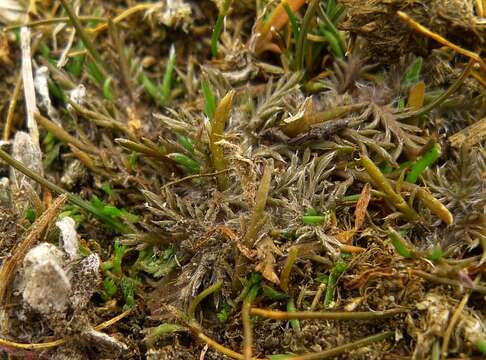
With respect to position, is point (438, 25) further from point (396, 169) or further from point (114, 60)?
point (114, 60)

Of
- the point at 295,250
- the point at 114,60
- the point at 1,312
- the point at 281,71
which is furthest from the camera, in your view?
the point at 114,60

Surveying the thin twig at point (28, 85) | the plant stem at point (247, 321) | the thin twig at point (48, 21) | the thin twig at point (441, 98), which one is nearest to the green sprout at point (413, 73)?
the thin twig at point (441, 98)

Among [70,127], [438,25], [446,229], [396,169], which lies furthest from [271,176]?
[70,127]

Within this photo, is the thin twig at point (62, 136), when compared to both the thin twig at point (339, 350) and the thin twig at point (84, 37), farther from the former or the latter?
the thin twig at point (339, 350)

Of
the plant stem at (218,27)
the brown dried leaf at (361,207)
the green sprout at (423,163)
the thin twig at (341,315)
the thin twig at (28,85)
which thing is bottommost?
the thin twig at (341,315)

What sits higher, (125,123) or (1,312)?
(125,123)

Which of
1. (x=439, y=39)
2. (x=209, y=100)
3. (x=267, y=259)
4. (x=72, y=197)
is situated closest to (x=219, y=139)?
(x=209, y=100)

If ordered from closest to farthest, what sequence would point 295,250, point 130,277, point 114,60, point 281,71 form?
Result: point 295,250 < point 130,277 < point 281,71 < point 114,60

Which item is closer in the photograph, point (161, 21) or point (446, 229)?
point (446, 229)

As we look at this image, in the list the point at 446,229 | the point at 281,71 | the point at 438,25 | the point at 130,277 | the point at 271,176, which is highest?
the point at 438,25
